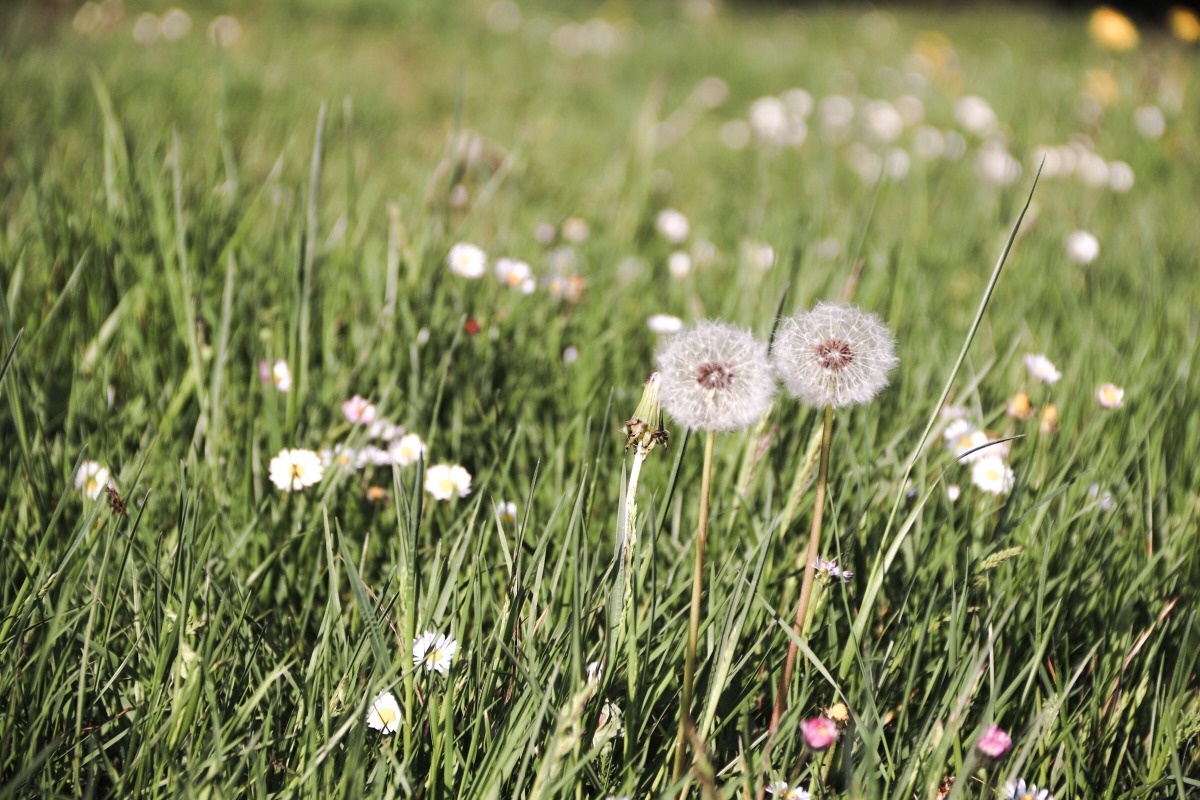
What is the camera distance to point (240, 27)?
474 cm

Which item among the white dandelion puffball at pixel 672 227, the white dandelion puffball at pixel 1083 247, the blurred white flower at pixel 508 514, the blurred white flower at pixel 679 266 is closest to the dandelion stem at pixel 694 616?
the blurred white flower at pixel 508 514

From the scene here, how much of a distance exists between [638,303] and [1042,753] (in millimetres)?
1264

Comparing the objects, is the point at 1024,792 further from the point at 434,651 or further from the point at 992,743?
the point at 434,651

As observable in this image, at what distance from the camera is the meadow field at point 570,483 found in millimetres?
880

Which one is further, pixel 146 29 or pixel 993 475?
pixel 146 29

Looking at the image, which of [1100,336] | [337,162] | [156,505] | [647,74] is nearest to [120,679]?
[156,505]

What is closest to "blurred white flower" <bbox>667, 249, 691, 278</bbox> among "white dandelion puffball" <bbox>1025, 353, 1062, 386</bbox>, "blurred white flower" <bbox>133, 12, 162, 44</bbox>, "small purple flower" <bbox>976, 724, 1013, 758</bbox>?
"white dandelion puffball" <bbox>1025, 353, 1062, 386</bbox>

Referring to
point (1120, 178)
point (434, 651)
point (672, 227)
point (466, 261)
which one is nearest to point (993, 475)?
point (434, 651)

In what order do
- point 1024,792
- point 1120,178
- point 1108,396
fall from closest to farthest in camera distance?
point 1024,792 → point 1108,396 → point 1120,178

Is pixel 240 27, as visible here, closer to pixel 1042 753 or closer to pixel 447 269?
pixel 447 269

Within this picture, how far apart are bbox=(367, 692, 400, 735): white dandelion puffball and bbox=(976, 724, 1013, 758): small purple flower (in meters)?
0.60

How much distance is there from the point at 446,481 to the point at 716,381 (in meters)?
0.57

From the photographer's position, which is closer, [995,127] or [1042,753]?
[1042,753]

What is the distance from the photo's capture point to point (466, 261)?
171 centimetres
